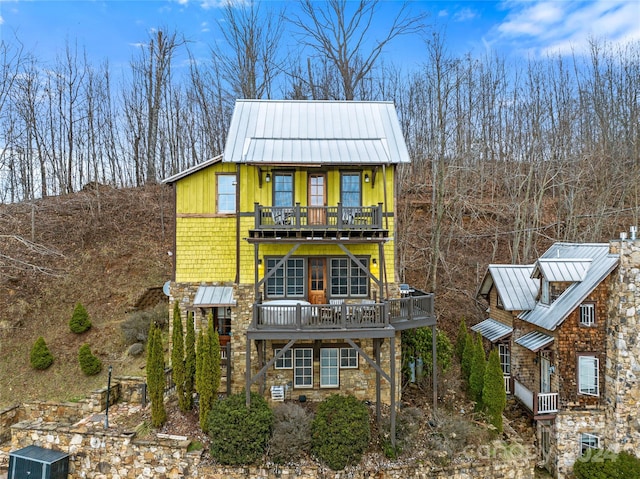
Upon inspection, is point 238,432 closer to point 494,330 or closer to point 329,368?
point 329,368

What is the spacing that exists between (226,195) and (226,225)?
3.69 ft

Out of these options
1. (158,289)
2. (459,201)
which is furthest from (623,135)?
(158,289)

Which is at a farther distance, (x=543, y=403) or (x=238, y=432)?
(x=543, y=403)

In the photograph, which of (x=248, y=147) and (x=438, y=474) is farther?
(x=248, y=147)

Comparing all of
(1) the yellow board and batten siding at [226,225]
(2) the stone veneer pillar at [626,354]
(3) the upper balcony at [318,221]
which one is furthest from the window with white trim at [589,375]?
(3) the upper balcony at [318,221]

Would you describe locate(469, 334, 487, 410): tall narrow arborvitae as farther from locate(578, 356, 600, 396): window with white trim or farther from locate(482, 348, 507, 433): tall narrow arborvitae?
locate(578, 356, 600, 396): window with white trim

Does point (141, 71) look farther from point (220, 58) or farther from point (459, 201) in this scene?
point (459, 201)

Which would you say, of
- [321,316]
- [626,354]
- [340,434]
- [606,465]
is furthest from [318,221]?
[606,465]

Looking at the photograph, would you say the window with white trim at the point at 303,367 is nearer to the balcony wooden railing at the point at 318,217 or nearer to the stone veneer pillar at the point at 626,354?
the balcony wooden railing at the point at 318,217

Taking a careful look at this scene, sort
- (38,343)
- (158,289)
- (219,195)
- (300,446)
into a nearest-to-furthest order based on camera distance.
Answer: (300,446) < (219,195) < (38,343) < (158,289)

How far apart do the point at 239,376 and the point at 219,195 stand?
261 inches

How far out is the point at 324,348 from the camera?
13875 mm

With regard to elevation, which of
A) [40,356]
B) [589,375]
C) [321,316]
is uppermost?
[321,316]

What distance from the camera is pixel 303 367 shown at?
13.9 m
